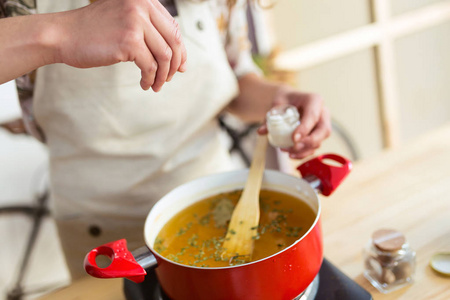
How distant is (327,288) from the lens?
0.80m

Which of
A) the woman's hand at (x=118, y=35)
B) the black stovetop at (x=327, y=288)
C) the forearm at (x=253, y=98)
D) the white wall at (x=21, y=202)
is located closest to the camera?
the woman's hand at (x=118, y=35)

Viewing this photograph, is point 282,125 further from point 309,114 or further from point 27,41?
point 27,41

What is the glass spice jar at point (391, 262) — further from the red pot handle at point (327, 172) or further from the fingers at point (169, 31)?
the fingers at point (169, 31)

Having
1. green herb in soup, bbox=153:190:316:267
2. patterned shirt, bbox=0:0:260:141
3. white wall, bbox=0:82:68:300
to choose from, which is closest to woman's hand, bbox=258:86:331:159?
green herb in soup, bbox=153:190:316:267

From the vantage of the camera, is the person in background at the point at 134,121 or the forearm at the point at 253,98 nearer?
the person in background at the point at 134,121

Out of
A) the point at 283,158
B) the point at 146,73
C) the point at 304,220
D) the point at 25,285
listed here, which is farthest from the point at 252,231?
the point at 25,285

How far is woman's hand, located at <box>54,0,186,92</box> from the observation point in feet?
2.04

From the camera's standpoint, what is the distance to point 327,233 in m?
1.04

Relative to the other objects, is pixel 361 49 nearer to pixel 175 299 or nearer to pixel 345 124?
pixel 345 124

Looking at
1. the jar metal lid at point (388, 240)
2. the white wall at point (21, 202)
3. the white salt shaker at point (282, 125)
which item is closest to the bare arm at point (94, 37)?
the white salt shaker at point (282, 125)

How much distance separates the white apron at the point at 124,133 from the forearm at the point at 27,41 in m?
0.38

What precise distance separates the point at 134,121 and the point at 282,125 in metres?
0.36

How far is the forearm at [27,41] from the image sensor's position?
64 cm

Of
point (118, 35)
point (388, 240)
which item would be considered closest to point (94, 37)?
point (118, 35)
